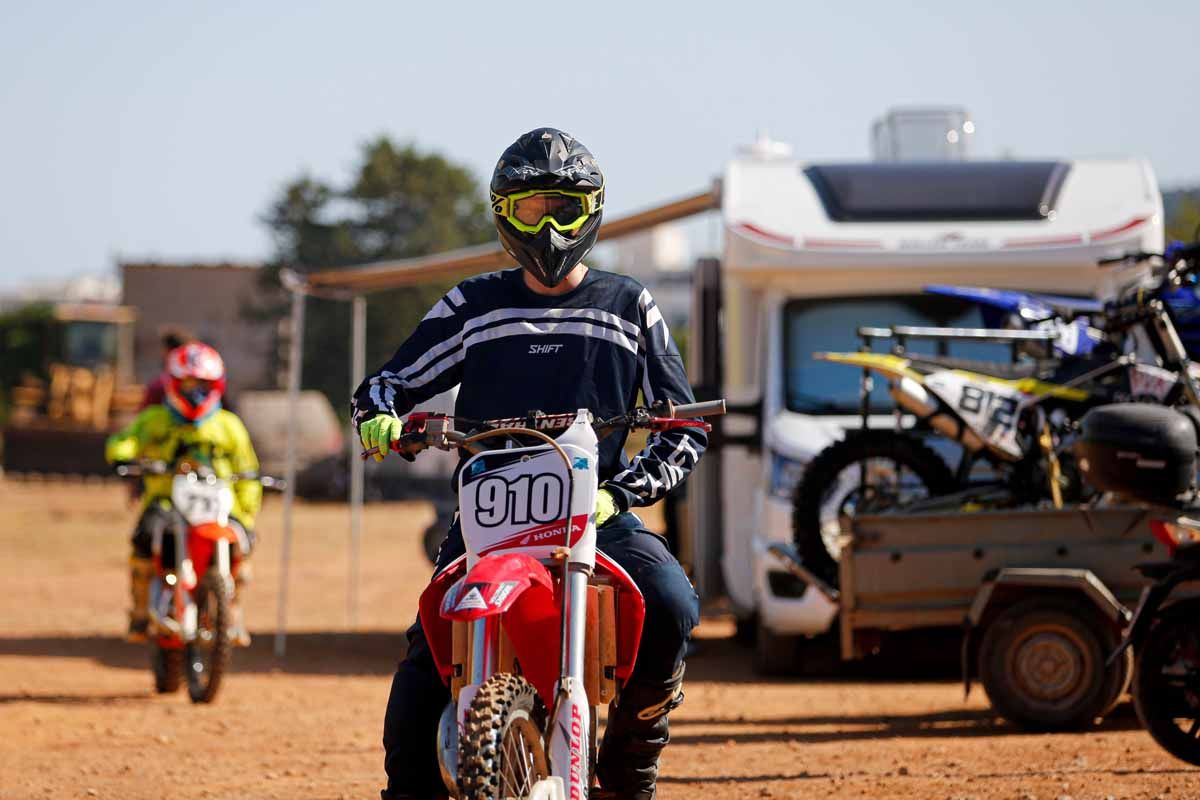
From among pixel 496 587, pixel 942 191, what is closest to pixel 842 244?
pixel 942 191

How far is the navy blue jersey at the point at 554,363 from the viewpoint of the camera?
17.3ft

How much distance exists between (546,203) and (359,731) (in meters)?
4.88

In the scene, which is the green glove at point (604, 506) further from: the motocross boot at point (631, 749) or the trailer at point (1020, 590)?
the trailer at point (1020, 590)

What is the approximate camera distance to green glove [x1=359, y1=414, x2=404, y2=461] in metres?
5.04

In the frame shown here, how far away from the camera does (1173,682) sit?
7.13 metres

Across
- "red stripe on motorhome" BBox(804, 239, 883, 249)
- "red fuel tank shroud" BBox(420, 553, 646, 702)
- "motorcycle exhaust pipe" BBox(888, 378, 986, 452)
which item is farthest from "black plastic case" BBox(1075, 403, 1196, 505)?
"red stripe on motorhome" BBox(804, 239, 883, 249)

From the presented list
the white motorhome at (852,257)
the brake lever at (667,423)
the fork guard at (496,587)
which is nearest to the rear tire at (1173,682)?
the brake lever at (667,423)

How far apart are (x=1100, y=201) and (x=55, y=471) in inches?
1054

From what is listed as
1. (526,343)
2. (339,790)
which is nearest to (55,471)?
(339,790)

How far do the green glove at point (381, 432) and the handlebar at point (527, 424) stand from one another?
0.06ft

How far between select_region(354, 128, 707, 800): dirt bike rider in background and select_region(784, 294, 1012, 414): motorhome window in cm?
628

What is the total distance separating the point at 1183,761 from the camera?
7.19 metres

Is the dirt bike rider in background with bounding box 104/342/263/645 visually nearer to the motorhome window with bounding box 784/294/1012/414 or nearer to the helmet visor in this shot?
the helmet visor

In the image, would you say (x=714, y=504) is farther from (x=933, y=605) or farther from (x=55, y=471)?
(x=55, y=471)
